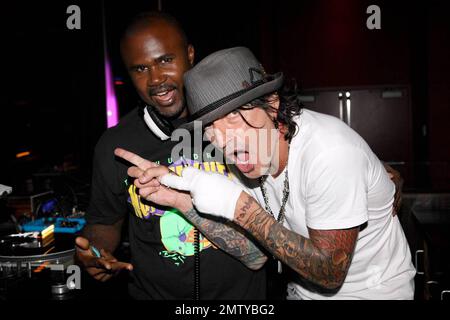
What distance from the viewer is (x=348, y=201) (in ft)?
4.16

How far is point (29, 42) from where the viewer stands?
718cm

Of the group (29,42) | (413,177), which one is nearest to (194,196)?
(413,177)

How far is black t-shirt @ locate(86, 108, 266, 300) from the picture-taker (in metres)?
1.76

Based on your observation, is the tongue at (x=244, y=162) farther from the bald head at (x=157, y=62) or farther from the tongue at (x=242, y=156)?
the bald head at (x=157, y=62)

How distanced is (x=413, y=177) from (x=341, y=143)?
582 cm

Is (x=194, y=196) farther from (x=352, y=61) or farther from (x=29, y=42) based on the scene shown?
(x=29, y=42)

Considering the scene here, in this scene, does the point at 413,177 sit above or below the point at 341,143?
below

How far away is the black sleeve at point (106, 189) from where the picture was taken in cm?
185

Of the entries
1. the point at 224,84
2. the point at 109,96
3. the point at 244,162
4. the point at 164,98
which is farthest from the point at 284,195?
the point at 109,96

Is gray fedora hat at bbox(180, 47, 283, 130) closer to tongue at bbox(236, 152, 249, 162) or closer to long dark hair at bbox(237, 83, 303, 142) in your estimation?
long dark hair at bbox(237, 83, 303, 142)

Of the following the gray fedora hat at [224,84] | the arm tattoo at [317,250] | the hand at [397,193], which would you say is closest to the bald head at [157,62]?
the gray fedora hat at [224,84]

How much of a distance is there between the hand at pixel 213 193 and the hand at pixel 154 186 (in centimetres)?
16

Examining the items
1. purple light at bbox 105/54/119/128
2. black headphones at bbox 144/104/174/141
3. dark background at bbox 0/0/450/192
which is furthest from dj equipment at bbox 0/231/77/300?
purple light at bbox 105/54/119/128
